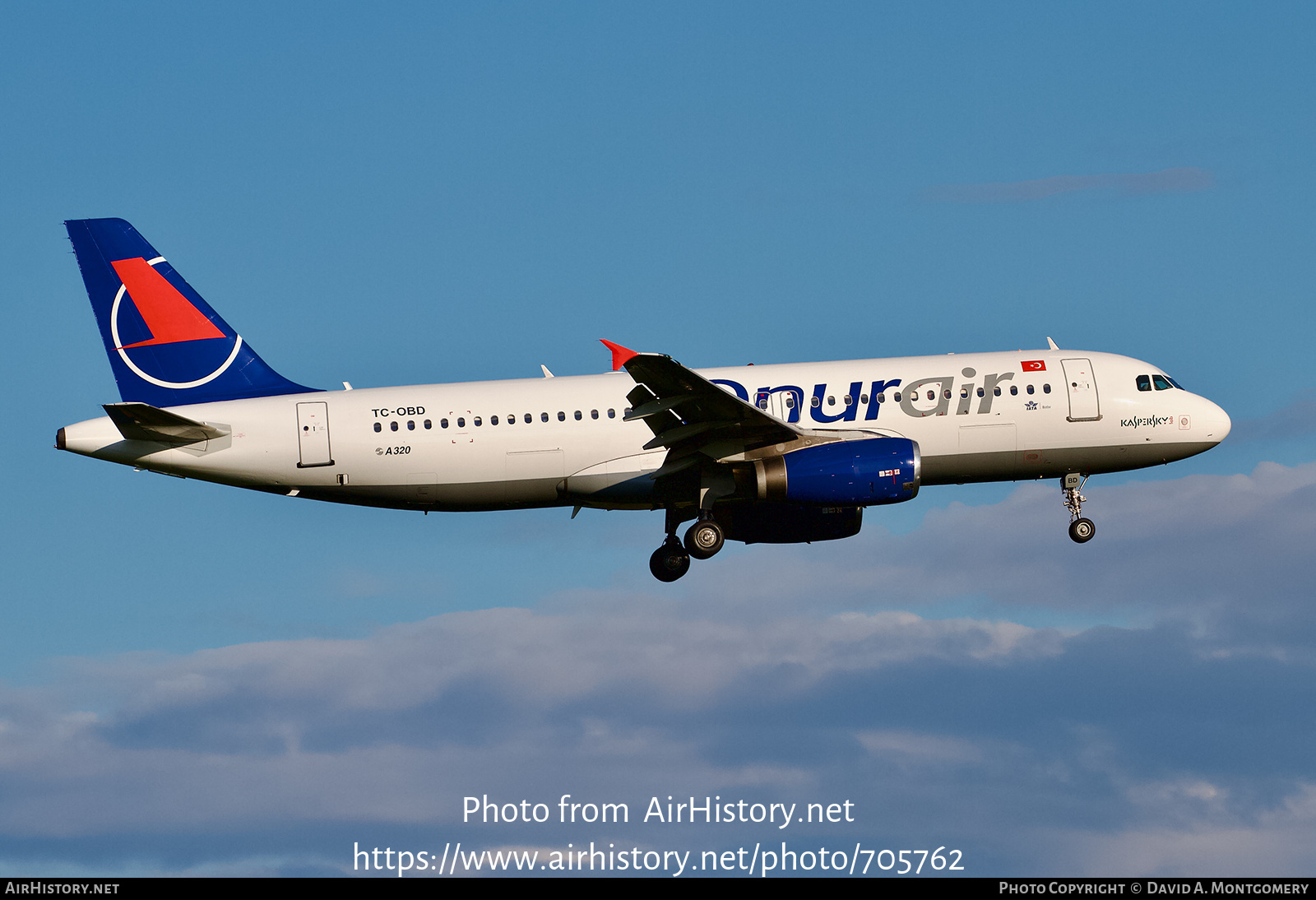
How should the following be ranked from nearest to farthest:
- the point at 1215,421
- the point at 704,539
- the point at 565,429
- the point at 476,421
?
the point at 476,421 → the point at 565,429 → the point at 704,539 → the point at 1215,421

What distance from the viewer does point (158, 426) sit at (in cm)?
4216

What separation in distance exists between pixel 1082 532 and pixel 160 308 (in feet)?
89.3

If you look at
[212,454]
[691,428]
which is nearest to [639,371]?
[691,428]

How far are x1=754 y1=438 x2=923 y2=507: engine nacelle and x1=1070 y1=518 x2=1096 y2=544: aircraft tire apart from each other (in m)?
6.23

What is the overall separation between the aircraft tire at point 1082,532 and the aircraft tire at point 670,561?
11.1 meters

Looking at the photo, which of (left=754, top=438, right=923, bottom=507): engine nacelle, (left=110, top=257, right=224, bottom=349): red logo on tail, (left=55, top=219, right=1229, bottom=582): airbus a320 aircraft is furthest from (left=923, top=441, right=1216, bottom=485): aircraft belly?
(left=110, top=257, right=224, bottom=349): red logo on tail

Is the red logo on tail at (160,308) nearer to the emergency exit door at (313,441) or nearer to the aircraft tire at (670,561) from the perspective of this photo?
the emergency exit door at (313,441)

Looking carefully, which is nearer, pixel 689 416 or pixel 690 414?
pixel 690 414

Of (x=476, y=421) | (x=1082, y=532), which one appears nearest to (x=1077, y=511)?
(x=1082, y=532)

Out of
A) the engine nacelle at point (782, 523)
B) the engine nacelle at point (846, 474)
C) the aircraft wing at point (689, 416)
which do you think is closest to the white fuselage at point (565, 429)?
the aircraft wing at point (689, 416)

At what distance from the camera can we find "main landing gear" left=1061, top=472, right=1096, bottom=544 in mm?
45469

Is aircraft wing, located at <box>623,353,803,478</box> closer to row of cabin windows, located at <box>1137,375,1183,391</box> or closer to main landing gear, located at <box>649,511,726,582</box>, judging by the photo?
main landing gear, located at <box>649,511,726,582</box>

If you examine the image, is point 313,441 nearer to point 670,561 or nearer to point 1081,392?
point 670,561

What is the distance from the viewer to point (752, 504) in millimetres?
47844
